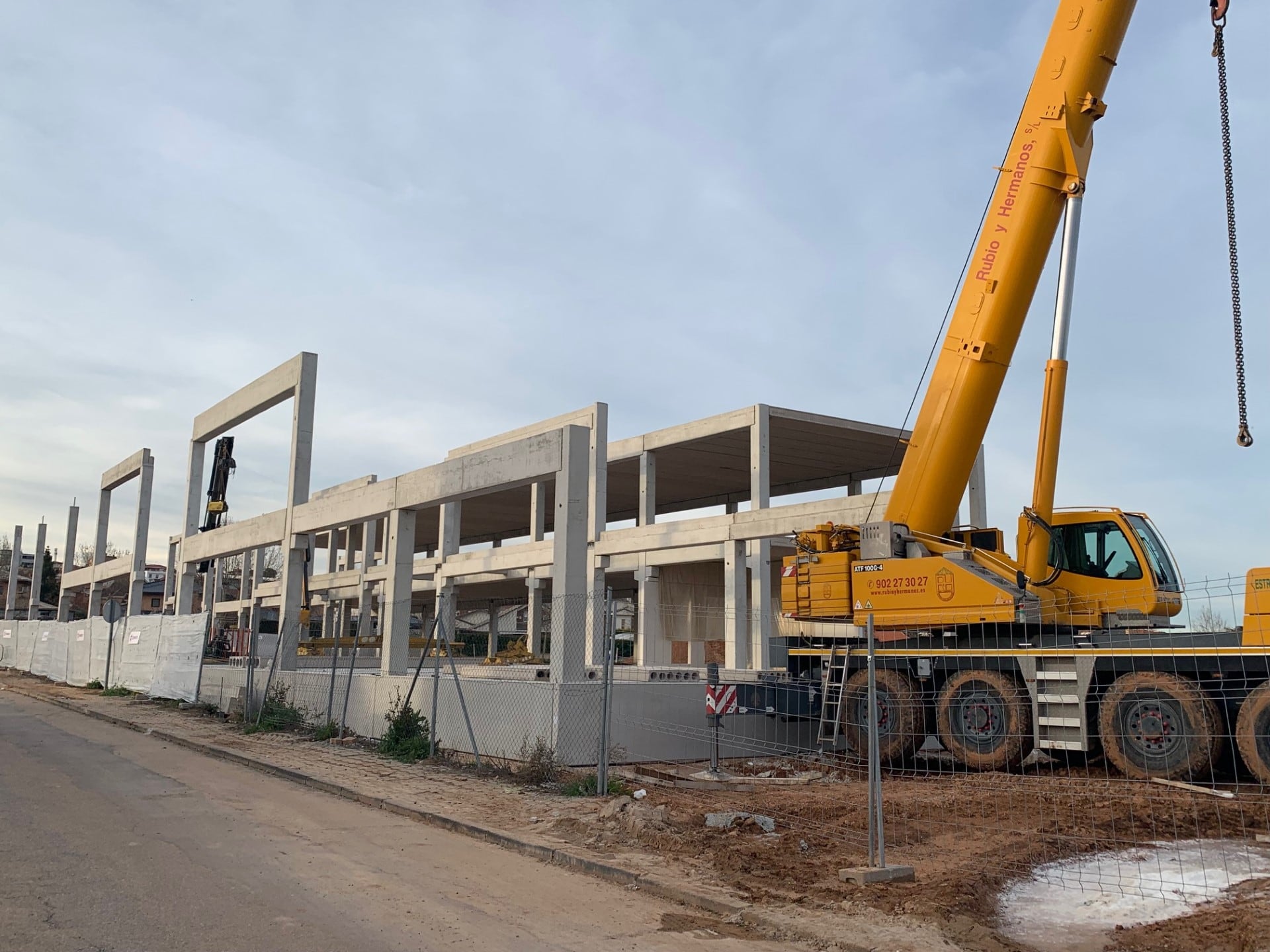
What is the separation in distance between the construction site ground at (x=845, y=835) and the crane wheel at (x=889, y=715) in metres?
0.73

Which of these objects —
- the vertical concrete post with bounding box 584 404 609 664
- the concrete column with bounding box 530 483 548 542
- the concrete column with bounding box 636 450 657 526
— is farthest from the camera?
→ the concrete column with bounding box 530 483 548 542

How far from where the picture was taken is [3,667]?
45.8 m

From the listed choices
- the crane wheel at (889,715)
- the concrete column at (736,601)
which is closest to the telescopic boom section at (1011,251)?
the crane wheel at (889,715)

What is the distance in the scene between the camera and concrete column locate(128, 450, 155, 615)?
3406cm

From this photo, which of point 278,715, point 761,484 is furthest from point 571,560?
point 761,484

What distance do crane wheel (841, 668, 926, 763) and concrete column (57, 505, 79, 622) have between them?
1524 inches

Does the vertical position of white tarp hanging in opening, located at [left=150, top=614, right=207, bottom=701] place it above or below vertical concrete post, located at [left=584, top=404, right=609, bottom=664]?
below

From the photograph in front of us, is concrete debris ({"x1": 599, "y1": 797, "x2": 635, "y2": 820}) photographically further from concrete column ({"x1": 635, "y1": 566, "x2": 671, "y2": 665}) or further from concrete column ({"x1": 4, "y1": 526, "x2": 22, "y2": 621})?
concrete column ({"x1": 4, "y1": 526, "x2": 22, "y2": 621})

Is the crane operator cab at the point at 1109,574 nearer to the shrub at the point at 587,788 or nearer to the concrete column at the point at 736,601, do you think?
the shrub at the point at 587,788

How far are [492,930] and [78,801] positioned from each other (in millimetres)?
6442

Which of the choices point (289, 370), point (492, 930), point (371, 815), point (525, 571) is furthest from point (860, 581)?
point (525, 571)

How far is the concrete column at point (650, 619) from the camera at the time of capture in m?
31.1

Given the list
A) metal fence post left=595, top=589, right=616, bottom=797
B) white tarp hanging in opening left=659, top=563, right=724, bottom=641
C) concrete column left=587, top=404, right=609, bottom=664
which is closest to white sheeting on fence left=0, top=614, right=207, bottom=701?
concrete column left=587, top=404, right=609, bottom=664

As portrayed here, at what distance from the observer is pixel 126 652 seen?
94.9 feet
